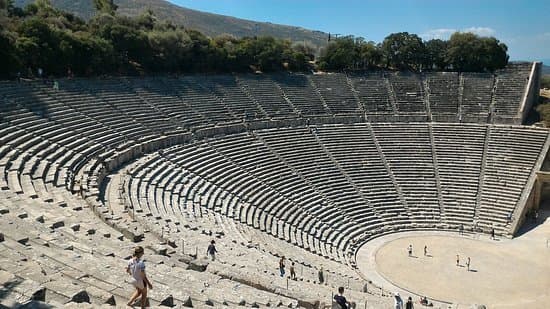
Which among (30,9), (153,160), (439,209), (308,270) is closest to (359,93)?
(439,209)

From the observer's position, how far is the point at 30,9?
4528cm

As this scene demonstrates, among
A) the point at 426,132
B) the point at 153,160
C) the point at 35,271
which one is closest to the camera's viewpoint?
the point at 35,271

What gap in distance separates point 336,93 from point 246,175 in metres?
17.3

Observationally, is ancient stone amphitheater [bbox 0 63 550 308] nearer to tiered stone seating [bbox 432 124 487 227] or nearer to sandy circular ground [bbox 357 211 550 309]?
tiered stone seating [bbox 432 124 487 227]

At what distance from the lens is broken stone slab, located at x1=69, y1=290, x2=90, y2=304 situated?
294 inches

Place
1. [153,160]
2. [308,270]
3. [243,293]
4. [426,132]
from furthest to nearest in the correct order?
→ 1. [426,132]
2. [153,160]
3. [308,270]
4. [243,293]

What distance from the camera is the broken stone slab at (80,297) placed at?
747cm

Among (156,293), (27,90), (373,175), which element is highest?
(27,90)

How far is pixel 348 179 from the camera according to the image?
3133cm

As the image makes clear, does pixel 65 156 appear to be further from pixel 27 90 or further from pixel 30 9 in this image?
pixel 30 9

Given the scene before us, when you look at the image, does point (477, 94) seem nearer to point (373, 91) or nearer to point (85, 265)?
point (373, 91)

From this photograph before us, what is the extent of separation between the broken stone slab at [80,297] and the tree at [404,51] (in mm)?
46065

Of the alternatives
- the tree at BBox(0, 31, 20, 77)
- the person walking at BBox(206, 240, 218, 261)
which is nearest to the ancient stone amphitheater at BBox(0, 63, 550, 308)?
the person walking at BBox(206, 240, 218, 261)

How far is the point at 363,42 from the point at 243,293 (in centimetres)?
4516
